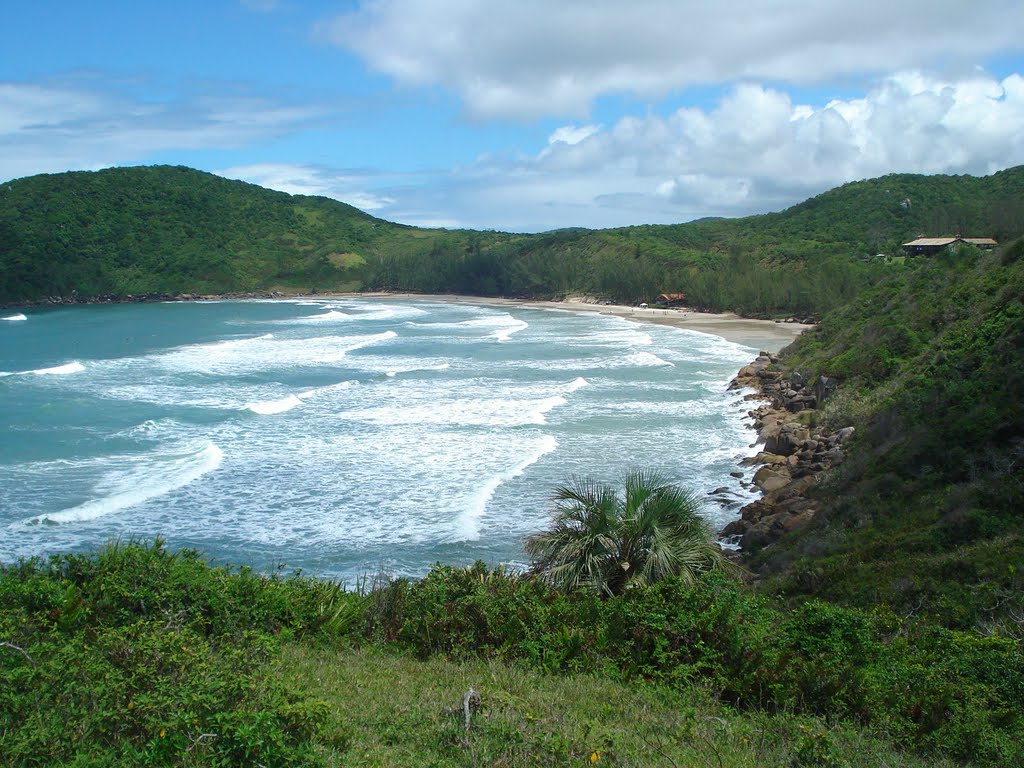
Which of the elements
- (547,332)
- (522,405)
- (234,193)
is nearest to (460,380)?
(522,405)

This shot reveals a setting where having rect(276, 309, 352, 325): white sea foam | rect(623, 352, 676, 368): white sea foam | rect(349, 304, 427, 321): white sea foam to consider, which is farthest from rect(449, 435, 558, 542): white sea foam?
rect(349, 304, 427, 321): white sea foam

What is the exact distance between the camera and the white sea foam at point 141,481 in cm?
2130

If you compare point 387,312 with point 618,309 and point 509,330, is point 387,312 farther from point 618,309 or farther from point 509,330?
point 509,330

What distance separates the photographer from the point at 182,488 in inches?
936

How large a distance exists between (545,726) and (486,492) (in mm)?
16481

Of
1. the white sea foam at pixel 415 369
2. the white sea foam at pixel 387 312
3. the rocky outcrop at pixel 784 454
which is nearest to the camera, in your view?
the rocky outcrop at pixel 784 454

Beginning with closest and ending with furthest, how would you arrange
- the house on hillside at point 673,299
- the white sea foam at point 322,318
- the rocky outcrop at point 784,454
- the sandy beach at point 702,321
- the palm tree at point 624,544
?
the palm tree at point 624,544
the rocky outcrop at point 784,454
the sandy beach at point 702,321
the white sea foam at point 322,318
the house on hillside at point 673,299

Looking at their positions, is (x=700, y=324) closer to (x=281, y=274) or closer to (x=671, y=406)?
(x=671, y=406)

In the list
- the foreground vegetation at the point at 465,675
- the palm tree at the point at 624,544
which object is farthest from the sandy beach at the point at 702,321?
the foreground vegetation at the point at 465,675

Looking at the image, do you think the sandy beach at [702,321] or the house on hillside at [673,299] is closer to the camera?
the sandy beach at [702,321]

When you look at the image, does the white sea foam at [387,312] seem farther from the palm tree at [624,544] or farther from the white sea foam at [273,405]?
the palm tree at [624,544]

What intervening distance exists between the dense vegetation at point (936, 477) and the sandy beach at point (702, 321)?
24.5m

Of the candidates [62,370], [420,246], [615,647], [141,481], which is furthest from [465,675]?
[420,246]

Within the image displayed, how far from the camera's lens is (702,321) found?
7406cm
